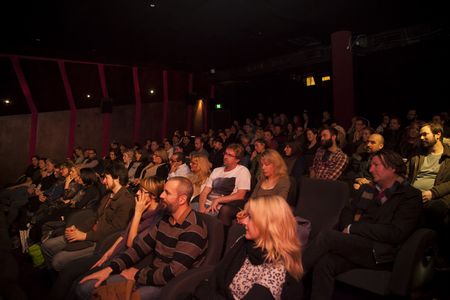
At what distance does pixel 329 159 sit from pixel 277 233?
2.60 m

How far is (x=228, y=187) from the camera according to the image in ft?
11.7

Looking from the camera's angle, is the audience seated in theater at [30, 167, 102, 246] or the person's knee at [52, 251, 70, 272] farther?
the audience seated in theater at [30, 167, 102, 246]

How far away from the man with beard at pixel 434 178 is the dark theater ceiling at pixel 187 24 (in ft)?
11.1

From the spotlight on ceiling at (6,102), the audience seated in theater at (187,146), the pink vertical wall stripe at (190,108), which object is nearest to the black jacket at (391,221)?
the audience seated in theater at (187,146)

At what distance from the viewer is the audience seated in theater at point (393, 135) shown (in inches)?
219

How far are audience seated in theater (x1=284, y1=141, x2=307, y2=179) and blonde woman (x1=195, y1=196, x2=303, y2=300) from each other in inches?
104

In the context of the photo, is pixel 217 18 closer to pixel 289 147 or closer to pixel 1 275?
pixel 289 147

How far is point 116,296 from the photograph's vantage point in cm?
196

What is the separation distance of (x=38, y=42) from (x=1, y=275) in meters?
7.52

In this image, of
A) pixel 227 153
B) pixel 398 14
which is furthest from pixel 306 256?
pixel 398 14

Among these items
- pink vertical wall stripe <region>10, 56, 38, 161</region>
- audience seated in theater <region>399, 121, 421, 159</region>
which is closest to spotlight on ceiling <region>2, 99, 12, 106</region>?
pink vertical wall stripe <region>10, 56, 38, 161</region>

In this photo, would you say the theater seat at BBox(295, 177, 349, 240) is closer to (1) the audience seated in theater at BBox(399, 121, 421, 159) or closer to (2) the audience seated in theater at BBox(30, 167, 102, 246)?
(1) the audience seated in theater at BBox(399, 121, 421, 159)

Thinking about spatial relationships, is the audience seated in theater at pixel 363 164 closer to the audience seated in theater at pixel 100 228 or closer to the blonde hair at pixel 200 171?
the blonde hair at pixel 200 171

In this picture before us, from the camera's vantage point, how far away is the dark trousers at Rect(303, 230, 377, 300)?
2.14 m
